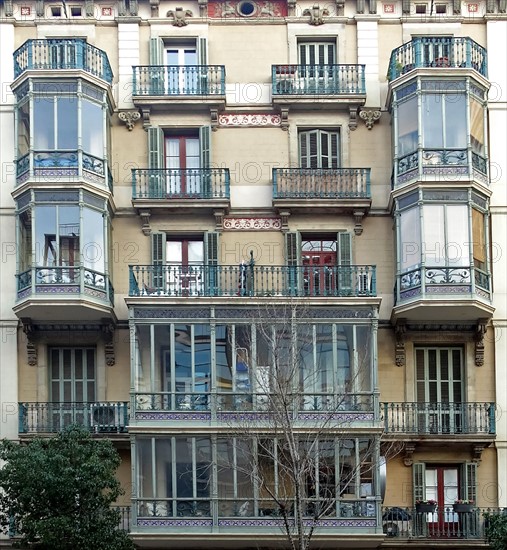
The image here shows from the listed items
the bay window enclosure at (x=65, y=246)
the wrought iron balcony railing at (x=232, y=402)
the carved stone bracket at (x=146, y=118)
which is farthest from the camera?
the carved stone bracket at (x=146, y=118)

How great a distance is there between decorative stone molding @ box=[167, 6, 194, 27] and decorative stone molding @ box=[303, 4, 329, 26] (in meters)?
3.38

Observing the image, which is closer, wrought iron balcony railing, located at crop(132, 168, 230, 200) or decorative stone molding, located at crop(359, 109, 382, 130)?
wrought iron balcony railing, located at crop(132, 168, 230, 200)

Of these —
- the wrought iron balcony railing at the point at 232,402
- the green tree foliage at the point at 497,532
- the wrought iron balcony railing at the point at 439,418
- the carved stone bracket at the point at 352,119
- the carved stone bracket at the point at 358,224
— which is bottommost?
the green tree foliage at the point at 497,532

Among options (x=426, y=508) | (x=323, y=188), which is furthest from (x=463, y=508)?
(x=323, y=188)

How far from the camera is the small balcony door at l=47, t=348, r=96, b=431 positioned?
44.5 m

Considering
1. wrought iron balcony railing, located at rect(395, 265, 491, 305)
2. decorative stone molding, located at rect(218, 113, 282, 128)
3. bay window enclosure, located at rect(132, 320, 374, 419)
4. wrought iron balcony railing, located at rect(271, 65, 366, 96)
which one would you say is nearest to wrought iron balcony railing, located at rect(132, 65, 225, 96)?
decorative stone molding, located at rect(218, 113, 282, 128)

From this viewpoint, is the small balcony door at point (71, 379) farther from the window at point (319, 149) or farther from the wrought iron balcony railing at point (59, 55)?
the window at point (319, 149)

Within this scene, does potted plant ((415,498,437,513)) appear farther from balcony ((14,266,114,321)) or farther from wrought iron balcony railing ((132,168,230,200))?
wrought iron balcony railing ((132,168,230,200))

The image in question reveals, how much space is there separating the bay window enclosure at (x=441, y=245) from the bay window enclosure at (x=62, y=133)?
27.3ft

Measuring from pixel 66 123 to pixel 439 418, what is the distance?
12792 mm

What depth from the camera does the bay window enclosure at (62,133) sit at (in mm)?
44625

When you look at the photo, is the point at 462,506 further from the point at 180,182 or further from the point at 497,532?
the point at 180,182

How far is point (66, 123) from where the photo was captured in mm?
44812

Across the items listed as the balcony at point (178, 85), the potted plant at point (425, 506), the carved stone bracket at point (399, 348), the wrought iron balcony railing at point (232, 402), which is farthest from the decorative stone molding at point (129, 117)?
the potted plant at point (425, 506)
